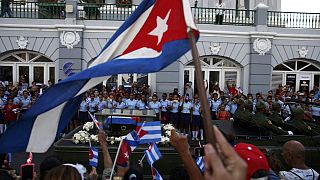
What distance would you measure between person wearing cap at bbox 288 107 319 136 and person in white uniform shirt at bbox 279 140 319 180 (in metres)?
4.91

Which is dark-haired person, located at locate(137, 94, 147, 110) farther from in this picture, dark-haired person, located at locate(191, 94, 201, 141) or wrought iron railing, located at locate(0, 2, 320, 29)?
wrought iron railing, located at locate(0, 2, 320, 29)

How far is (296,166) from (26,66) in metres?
18.3

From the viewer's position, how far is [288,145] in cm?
395

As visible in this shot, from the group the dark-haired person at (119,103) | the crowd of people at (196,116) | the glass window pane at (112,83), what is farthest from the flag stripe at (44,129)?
the glass window pane at (112,83)

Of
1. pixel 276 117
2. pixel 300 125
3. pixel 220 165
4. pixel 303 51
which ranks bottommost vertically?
pixel 300 125

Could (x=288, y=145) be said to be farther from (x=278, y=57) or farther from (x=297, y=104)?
(x=278, y=57)

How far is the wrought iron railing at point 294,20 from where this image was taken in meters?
20.8

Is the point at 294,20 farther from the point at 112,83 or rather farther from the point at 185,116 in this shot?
the point at 112,83

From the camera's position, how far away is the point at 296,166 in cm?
388

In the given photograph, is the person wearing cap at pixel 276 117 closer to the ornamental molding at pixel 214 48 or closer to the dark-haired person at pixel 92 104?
the dark-haired person at pixel 92 104

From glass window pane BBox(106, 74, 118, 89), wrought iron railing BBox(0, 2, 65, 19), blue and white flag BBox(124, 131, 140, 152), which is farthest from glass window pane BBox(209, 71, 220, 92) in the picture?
blue and white flag BBox(124, 131, 140, 152)

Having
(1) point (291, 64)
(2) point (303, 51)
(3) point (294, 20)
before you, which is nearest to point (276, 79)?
(1) point (291, 64)

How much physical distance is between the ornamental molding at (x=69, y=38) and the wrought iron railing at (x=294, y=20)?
397 inches

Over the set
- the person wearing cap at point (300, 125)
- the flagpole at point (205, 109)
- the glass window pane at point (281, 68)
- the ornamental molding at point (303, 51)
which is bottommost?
the person wearing cap at point (300, 125)
